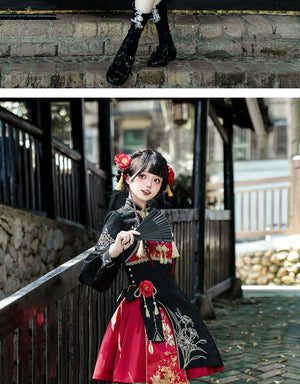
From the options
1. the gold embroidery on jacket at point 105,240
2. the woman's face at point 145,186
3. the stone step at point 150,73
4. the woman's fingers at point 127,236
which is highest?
the stone step at point 150,73

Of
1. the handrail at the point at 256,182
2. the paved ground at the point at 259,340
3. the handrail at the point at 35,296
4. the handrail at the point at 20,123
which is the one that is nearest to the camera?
the handrail at the point at 35,296

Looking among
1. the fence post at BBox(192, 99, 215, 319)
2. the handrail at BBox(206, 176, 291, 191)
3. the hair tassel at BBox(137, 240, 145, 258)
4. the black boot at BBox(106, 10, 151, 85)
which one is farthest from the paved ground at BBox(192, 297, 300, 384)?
the handrail at BBox(206, 176, 291, 191)

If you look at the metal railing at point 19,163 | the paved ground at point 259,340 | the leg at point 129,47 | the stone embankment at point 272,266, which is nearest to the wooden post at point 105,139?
the paved ground at point 259,340

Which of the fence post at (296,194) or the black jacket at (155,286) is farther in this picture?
the fence post at (296,194)

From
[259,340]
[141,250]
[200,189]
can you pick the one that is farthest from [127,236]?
[200,189]

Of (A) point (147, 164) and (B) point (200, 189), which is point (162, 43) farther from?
(B) point (200, 189)

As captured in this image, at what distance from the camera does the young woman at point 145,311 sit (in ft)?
9.14

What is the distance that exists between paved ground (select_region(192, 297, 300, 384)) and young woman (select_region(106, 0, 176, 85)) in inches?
91.7

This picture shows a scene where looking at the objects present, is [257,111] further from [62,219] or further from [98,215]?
[62,219]

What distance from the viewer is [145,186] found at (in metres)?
2.89

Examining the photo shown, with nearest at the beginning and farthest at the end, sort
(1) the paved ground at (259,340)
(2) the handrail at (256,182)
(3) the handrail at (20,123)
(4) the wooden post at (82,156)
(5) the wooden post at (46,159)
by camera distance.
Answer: (1) the paved ground at (259,340)
(3) the handrail at (20,123)
(5) the wooden post at (46,159)
(4) the wooden post at (82,156)
(2) the handrail at (256,182)

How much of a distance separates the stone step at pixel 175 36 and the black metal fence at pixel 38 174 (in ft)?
2.31

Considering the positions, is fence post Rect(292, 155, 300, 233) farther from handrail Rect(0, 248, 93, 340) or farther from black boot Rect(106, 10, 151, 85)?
handrail Rect(0, 248, 93, 340)

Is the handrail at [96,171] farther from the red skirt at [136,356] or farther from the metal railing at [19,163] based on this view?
the red skirt at [136,356]
